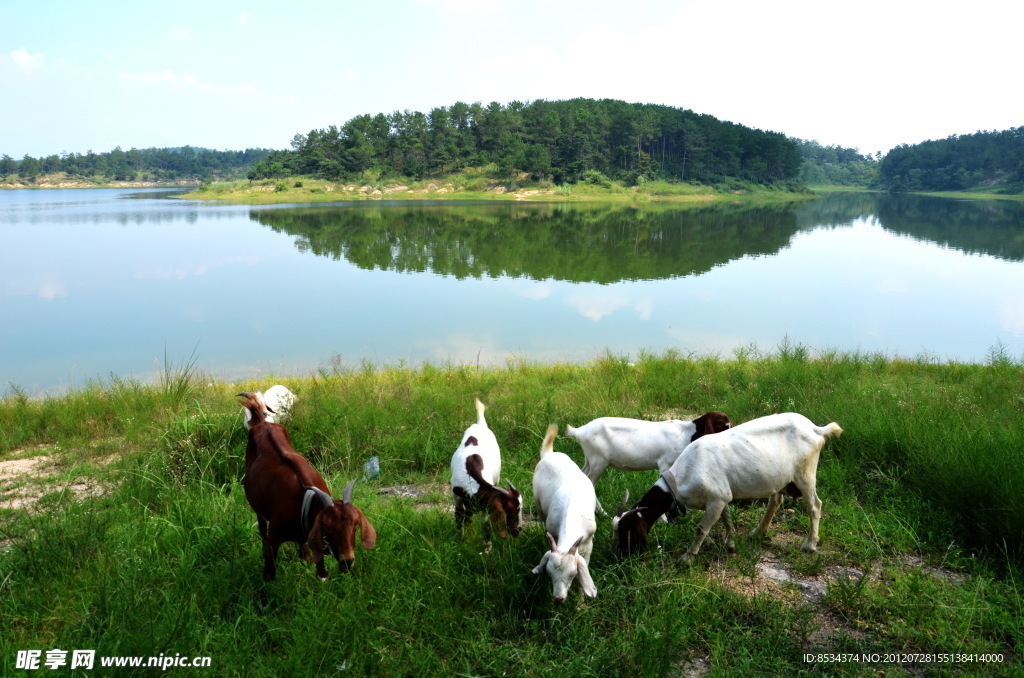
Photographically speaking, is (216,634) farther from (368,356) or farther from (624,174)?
(624,174)

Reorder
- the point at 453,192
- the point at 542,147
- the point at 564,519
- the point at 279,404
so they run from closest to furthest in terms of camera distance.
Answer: the point at 564,519 → the point at 279,404 → the point at 453,192 → the point at 542,147

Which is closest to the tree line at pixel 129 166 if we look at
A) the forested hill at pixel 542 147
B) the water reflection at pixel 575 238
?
the forested hill at pixel 542 147

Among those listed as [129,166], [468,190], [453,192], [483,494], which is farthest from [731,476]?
[129,166]

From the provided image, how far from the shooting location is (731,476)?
13.0 ft

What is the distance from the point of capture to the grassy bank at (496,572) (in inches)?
120

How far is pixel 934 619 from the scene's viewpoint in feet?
10.8

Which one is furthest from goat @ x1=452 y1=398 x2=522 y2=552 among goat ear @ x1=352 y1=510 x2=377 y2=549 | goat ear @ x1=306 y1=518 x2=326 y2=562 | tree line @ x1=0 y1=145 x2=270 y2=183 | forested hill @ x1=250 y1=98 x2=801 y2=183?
tree line @ x1=0 y1=145 x2=270 y2=183

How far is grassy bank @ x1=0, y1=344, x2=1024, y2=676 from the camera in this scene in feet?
10.0

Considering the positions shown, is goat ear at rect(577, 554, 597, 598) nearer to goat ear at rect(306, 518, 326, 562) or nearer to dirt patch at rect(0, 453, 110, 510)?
goat ear at rect(306, 518, 326, 562)

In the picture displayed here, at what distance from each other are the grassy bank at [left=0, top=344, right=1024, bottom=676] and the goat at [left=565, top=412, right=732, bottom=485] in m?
0.31

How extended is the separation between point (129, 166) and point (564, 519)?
179m

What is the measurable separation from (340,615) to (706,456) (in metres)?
2.47

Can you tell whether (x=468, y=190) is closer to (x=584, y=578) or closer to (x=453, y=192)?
(x=453, y=192)

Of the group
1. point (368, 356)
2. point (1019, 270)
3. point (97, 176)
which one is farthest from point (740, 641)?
point (97, 176)
